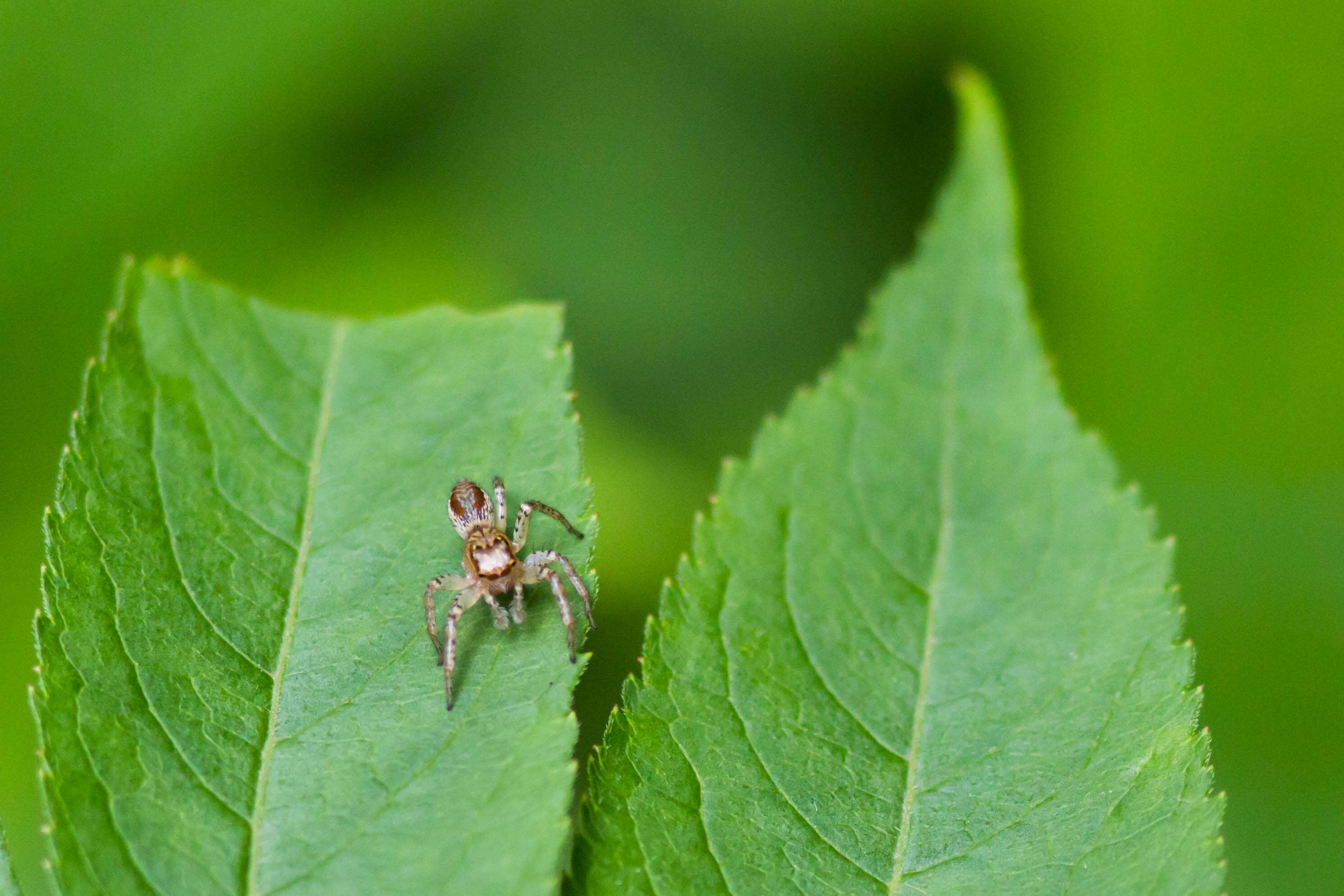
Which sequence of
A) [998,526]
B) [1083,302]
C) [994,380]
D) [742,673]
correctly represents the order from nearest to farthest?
[742,673] < [998,526] < [994,380] < [1083,302]

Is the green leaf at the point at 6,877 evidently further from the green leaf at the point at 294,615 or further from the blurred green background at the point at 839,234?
the blurred green background at the point at 839,234

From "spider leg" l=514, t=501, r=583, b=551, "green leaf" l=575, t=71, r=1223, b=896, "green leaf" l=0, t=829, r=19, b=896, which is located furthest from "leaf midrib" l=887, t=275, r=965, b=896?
"green leaf" l=0, t=829, r=19, b=896

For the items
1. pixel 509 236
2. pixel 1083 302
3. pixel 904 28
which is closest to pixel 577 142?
pixel 509 236

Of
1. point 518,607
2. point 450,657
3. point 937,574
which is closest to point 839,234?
point 937,574

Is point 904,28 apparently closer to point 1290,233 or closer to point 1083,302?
point 1083,302

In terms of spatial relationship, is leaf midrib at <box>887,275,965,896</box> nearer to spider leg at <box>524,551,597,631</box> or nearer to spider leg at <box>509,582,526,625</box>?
spider leg at <box>524,551,597,631</box>

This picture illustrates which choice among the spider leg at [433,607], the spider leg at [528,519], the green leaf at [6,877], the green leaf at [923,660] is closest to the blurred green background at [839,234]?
the spider leg at [528,519]
